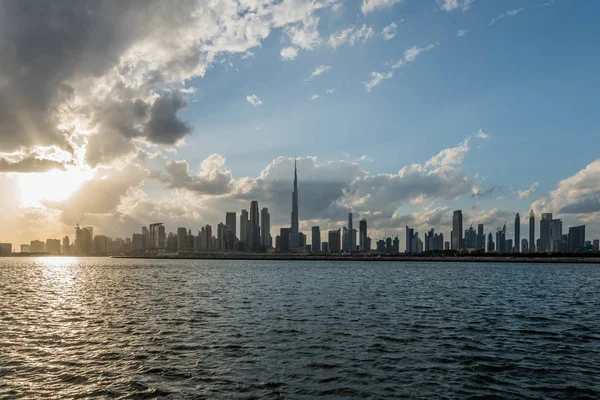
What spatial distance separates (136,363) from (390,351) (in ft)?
54.9

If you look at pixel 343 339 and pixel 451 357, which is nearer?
pixel 451 357

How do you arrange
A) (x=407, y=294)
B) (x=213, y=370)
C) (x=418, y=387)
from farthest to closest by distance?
(x=407, y=294) < (x=213, y=370) < (x=418, y=387)

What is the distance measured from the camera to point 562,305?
56.7 meters

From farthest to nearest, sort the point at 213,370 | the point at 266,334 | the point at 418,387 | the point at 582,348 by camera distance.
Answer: the point at 266,334, the point at 582,348, the point at 213,370, the point at 418,387

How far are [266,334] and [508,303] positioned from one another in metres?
40.1

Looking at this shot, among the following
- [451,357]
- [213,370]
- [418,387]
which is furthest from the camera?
[451,357]

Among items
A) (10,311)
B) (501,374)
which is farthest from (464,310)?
(10,311)

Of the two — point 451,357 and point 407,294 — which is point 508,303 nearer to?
point 407,294

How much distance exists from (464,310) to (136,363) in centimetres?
3898

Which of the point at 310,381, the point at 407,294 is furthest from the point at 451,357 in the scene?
the point at 407,294

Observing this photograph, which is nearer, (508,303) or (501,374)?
(501,374)

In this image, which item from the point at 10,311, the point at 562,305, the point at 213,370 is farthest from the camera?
the point at 562,305

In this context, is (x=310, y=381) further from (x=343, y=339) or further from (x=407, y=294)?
(x=407, y=294)

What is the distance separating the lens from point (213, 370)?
24.0 meters
